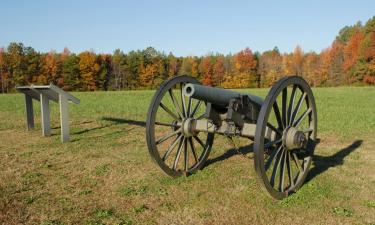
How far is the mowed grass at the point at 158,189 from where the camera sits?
4801 mm

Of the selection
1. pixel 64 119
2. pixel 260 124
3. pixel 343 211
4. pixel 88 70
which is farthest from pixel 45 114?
pixel 88 70

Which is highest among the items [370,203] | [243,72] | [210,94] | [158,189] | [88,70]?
[88,70]

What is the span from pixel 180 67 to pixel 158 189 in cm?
7704

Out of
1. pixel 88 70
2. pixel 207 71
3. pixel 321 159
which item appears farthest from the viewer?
pixel 207 71

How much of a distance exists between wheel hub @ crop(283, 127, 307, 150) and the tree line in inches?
2387

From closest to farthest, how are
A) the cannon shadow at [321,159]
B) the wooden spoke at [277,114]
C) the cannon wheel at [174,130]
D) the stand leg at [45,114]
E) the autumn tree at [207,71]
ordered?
1. the wooden spoke at [277,114]
2. the cannon wheel at [174,130]
3. the cannon shadow at [321,159]
4. the stand leg at [45,114]
5. the autumn tree at [207,71]

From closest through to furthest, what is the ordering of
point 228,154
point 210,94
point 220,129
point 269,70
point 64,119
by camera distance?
point 210,94, point 220,129, point 228,154, point 64,119, point 269,70

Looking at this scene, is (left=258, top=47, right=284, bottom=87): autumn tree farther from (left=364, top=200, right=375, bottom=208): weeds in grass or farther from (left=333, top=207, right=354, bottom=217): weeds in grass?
(left=333, top=207, right=354, bottom=217): weeds in grass

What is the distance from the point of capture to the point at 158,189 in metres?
5.89

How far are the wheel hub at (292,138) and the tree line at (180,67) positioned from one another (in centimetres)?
6063

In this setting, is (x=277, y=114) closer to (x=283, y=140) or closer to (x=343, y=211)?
(x=283, y=140)

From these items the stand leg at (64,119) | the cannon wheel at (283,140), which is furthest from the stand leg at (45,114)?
the cannon wheel at (283,140)

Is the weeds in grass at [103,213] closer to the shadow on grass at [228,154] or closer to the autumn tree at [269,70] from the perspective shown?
the shadow on grass at [228,154]

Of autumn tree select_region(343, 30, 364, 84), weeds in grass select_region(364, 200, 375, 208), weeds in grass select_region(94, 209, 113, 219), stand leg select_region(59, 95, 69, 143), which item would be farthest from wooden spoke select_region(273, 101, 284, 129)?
autumn tree select_region(343, 30, 364, 84)
